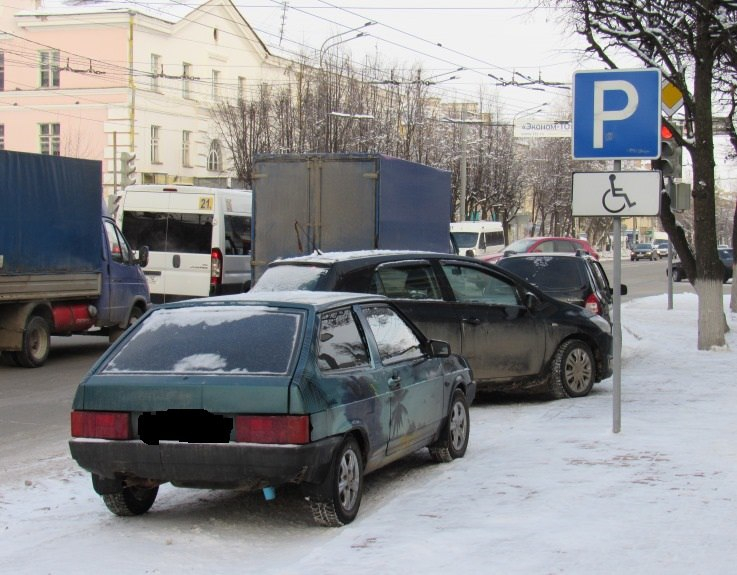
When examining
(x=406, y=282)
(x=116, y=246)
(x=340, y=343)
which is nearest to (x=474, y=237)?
(x=116, y=246)

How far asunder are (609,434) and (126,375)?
438 cm

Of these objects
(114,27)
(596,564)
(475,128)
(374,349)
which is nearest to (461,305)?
(374,349)

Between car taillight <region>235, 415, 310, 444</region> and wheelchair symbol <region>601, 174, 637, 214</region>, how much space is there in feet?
12.9

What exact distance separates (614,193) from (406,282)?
241 cm

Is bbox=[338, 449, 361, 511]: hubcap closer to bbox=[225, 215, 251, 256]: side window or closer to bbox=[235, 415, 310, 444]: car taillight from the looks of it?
bbox=[235, 415, 310, 444]: car taillight

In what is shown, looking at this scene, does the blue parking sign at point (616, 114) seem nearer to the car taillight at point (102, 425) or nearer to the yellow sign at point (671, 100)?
the car taillight at point (102, 425)

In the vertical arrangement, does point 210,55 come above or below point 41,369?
above

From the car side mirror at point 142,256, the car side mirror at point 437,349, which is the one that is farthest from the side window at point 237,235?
the car side mirror at point 437,349

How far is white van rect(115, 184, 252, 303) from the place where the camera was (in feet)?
71.7

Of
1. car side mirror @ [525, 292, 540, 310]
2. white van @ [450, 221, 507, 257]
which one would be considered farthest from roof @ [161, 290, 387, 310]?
white van @ [450, 221, 507, 257]

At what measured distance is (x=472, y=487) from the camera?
719 centimetres

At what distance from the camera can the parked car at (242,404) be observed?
602 centimetres

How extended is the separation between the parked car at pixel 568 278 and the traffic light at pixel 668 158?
1763mm

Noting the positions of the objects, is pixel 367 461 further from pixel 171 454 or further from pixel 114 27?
pixel 114 27
